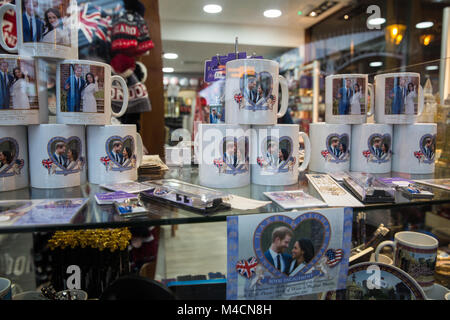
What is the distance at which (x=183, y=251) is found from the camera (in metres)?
1.14

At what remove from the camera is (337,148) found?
82cm

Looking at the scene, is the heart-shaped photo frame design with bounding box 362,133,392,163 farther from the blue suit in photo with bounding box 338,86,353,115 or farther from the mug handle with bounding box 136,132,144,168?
the mug handle with bounding box 136,132,144,168

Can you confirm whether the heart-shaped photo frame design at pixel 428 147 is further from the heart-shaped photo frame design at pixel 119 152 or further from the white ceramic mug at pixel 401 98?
the heart-shaped photo frame design at pixel 119 152

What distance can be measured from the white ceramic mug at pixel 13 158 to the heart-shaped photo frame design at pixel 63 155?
54mm

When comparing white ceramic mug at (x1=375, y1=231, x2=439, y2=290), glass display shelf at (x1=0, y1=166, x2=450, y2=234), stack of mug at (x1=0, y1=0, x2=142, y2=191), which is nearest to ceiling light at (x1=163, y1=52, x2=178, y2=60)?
stack of mug at (x1=0, y1=0, x2=142, y2=191)

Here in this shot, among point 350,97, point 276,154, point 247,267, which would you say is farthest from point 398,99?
→ point 247,267

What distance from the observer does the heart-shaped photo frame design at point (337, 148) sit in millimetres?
818

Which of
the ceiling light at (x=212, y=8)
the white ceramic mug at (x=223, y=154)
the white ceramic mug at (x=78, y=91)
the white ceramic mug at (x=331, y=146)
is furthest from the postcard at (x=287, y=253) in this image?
the ceiling light at (x=212, y=8)

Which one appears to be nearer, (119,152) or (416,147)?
(119,152)

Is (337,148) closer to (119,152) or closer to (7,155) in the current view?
(119,152)

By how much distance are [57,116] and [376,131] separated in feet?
2.44

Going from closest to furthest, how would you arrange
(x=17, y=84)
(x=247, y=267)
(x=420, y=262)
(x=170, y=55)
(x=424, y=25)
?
(x=247, y=267), (x=17, y=84), (x=420, y=262), (x=170, y=55), (x=424, y=25)
